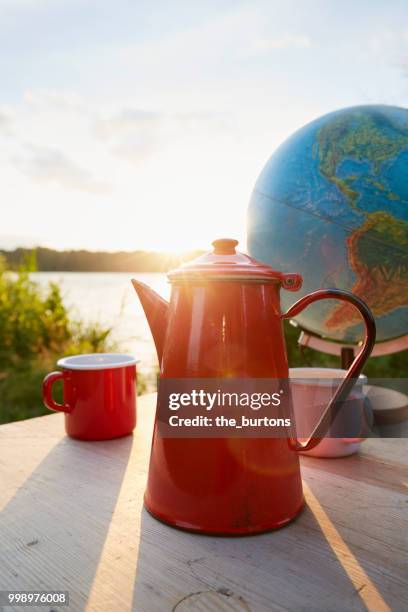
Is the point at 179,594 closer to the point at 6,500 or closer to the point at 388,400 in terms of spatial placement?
the point at 6,500

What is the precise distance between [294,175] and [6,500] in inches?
31.8

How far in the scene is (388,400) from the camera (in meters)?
1.03

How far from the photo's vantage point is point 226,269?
0.59 meters

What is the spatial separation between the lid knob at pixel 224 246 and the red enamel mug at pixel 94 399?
1.16ft

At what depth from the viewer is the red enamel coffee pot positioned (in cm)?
57

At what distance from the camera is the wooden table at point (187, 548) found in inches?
17.8

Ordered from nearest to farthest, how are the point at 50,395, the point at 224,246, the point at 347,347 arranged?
the point at 224,246 → the point at 50,395 → the point at 347,347

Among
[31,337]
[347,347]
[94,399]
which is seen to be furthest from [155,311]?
[31,337]

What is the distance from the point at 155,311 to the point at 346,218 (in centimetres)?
47

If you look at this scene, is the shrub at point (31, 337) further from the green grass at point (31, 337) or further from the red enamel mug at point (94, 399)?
the red enamel mug at point (94, 399)

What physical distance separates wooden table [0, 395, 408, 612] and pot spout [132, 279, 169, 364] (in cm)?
22

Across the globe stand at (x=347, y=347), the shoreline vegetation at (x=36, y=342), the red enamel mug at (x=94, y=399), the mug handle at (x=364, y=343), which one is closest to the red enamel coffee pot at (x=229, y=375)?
the mug handle at (x=364, y=343)

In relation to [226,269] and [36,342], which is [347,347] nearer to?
[226,269]

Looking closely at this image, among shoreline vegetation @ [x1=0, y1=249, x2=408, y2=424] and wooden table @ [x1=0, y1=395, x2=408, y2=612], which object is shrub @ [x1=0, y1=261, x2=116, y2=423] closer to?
shoreline vegetation @ [x1=0, y1=249, x2=408, y2=424]
